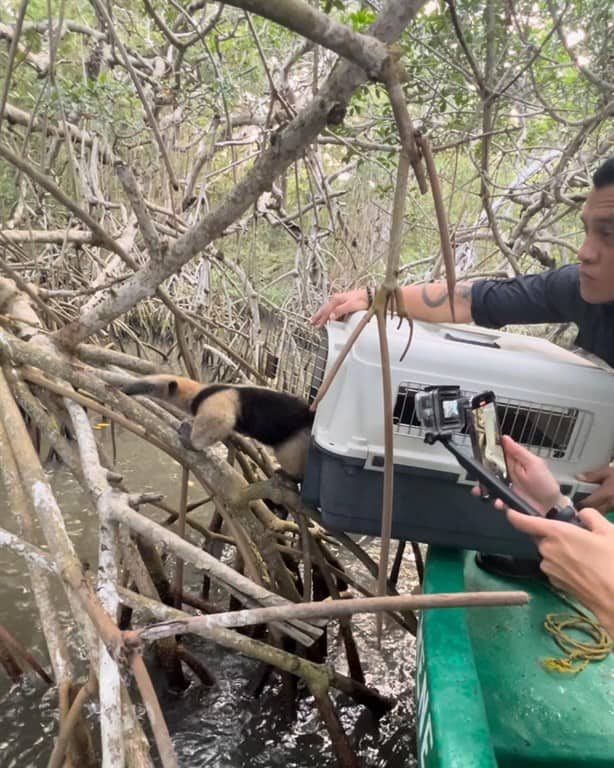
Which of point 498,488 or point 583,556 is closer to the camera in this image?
point 583,556

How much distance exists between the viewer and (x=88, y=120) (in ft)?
17.1

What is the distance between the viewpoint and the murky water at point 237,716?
127 inches

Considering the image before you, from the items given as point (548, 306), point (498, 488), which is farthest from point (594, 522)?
point (548, 306)

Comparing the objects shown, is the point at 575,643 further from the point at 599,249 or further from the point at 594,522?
the point at 599,249

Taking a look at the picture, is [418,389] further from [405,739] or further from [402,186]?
[405,739]

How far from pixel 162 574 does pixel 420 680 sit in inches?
74.9

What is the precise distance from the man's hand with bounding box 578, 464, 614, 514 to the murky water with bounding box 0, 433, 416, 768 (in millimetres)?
1891

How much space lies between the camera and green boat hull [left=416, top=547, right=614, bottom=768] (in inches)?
70.4

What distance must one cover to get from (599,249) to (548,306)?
456 mm

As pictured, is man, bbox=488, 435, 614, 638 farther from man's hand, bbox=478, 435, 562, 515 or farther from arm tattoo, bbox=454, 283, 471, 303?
arm tattoo, bbox=454, 283, 471, 303

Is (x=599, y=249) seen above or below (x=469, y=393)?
above

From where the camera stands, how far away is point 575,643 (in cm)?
246

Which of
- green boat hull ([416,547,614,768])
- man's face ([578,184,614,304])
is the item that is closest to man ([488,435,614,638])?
green boat hull ([416,547,614,768])

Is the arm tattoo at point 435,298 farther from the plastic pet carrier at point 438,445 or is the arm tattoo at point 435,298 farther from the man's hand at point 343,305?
the plastic pet carrier at point 438,445
